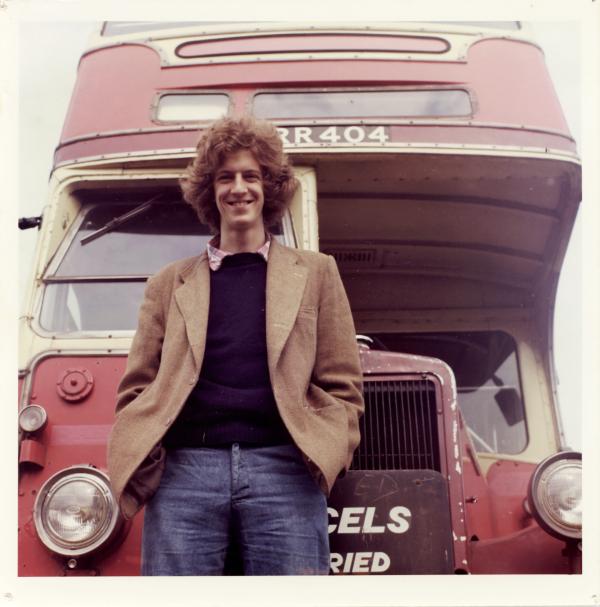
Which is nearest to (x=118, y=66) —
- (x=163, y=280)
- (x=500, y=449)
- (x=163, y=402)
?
(x=163, y=280)

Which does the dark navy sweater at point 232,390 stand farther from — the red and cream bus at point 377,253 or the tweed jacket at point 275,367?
the red and cream bus at point 377,253

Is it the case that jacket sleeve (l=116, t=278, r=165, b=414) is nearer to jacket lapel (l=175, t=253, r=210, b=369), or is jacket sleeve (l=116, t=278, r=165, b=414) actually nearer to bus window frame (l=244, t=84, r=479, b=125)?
jacket lapel (l=175, t=253, r=210, b=369)

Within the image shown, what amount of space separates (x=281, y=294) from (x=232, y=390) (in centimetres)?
30

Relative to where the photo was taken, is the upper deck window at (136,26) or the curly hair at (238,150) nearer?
the curly hair at (238,150)

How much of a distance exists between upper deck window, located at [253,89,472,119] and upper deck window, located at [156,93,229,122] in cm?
16

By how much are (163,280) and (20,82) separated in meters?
1.06

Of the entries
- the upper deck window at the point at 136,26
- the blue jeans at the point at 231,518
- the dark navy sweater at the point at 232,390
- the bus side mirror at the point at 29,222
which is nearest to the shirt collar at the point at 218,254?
the dark navy sweater at the point at 232,390

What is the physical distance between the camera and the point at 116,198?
130 inches

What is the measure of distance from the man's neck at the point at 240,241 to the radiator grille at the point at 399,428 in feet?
2.75

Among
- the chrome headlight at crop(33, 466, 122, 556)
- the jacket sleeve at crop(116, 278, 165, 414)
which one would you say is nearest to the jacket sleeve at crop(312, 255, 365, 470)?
the jacket sleeve at crop(116, 278, 165, 414)

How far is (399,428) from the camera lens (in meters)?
2.88

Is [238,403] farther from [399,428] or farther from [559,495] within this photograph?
[559,495]

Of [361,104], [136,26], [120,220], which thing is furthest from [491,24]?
[120,220]

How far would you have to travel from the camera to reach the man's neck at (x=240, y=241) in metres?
2.27
